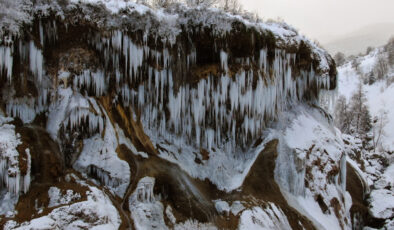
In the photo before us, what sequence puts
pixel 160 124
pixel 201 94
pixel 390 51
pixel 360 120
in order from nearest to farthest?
1. pixel 160 124
2. pixel 201 94
3. pixel 360 120
4. pixel 390 51

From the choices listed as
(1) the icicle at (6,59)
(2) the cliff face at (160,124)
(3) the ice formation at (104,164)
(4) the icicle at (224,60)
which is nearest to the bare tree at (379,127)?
(2) the cliff face at (160,124)

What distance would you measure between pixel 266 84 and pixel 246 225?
5707 mm

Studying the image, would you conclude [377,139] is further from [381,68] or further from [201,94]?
[201,94]

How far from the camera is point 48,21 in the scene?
9.59m

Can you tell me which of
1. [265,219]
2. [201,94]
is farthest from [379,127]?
[201,94]

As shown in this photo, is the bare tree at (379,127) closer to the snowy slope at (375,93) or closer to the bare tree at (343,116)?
the snowy slope at (375,93)

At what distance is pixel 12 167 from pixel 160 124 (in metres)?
5.04

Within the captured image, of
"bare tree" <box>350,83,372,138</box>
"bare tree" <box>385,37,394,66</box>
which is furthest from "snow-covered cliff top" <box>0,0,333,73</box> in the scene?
"bare tree" <box>385,37,394,66</box>

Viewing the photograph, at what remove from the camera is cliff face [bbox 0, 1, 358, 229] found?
8.58 m

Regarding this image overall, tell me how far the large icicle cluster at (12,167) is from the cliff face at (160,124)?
0.03 meters

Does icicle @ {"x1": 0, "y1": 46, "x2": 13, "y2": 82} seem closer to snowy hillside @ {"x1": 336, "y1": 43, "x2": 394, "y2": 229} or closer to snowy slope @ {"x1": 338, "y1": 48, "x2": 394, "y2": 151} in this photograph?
snowy hillside @ {"x1": 336, "y1": 43, "x2": 394, "y2": 229}

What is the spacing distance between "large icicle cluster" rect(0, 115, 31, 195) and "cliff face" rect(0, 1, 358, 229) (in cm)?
3

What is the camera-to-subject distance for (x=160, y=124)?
11367 mm

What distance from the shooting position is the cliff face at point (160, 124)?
28.1 feet
